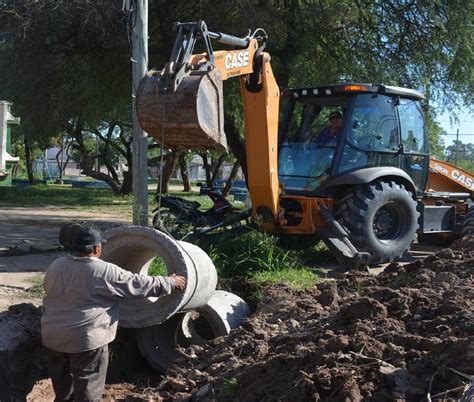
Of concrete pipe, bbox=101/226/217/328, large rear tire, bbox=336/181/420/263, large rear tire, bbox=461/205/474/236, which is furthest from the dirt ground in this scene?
large rear tire, bbox=461/205/474/236

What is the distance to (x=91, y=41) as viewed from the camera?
45.2 ft

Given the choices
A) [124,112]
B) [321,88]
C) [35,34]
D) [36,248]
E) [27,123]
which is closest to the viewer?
[321,88]

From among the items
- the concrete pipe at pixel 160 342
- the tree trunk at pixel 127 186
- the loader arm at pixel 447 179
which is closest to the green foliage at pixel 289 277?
the concrete pipe at pixel 160 342

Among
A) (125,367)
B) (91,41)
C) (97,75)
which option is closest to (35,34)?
(91,41)

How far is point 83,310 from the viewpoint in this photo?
186 inches

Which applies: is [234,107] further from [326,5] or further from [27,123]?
[27,123]

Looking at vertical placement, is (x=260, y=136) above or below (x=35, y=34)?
below

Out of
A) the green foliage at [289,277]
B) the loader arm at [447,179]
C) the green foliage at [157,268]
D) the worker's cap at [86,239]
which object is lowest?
the green foliage at [289,277]

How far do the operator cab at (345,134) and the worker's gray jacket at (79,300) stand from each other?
4.76 meters

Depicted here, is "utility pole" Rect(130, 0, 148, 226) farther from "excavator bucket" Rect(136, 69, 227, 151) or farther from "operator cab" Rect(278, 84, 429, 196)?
"excavator bucket" Rect(136, 69, 227, 151)

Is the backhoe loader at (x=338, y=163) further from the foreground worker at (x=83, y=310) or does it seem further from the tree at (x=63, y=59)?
the tree at (x=63, y=59)

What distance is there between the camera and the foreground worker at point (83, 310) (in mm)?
4715

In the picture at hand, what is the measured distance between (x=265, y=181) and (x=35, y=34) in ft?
23.0

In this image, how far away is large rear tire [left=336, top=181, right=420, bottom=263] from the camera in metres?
8.83
